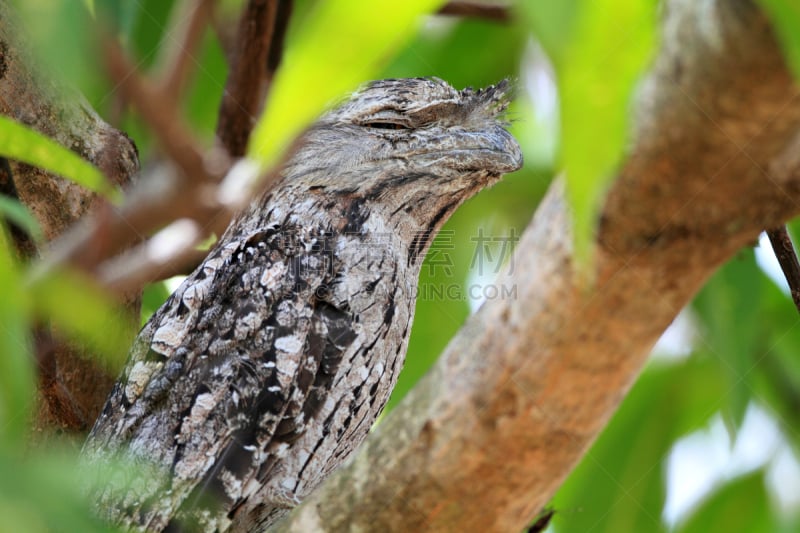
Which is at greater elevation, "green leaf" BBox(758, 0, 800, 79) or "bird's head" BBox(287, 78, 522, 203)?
"bird's head" BBox(287, 78, 522, 203)

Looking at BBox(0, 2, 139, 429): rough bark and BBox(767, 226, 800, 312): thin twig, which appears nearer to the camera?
BBox(767, 226, 800, 312): thin twig

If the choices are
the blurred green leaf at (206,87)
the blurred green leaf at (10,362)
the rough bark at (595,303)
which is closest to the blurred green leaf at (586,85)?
the rough bark at (595,303)

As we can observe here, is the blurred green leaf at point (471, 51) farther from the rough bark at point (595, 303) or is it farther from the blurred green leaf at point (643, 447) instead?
the rough bark at point (595, 303)

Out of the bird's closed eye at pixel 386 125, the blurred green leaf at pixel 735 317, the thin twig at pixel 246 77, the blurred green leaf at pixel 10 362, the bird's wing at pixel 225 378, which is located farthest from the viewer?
the thin twig at pixel 246 77

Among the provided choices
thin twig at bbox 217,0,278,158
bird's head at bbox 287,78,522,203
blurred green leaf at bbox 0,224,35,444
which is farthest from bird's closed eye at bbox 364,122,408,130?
blurred green leaf at bbox 0,224,35,444

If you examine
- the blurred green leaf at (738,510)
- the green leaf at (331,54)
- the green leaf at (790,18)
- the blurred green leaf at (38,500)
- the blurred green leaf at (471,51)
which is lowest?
the blurred green leaf at (738,510)

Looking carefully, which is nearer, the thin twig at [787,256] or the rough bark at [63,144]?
the thin twig at [787,256]

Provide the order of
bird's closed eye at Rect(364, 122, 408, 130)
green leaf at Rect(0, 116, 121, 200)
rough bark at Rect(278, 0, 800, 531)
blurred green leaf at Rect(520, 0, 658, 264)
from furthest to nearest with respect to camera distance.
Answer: bird's closed eye at Rect(364, 122, 408, 130) < green leaf at Rect(0, 116, 121, 200) < rough bark at Rect(278, 0, 800, 531) < blurred green leaf at Rect(520, 0, 658, 264)

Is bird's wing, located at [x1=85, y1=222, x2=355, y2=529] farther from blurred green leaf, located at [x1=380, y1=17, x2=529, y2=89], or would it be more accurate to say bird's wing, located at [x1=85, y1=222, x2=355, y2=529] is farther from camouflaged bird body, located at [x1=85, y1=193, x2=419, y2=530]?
blurred green leaf, located at [x1=380, y1=17, x2=529, y2=89]
